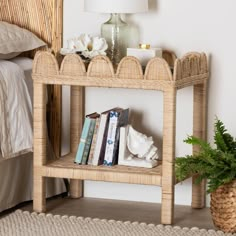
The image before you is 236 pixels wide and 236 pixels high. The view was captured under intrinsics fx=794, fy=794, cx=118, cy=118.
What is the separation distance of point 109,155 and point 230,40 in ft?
2.26

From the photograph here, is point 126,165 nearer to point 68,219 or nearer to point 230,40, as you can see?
point 68,219

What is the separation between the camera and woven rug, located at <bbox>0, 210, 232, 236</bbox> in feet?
9.62

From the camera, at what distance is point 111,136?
10.5 feet

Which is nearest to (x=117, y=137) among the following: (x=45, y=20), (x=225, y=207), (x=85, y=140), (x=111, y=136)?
(x=111, y=136)

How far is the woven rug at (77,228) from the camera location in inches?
115

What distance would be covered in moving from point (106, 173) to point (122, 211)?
0.87 feet

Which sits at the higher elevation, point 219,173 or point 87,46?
point 87,46

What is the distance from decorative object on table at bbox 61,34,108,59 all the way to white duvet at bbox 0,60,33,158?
0.23 meters

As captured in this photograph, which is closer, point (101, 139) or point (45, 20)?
point (101, 139)

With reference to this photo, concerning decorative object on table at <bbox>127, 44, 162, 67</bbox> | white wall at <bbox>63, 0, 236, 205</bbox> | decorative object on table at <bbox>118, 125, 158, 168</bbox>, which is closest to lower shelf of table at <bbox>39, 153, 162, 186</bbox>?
decorative object on table at <bbox>118, 125, 158, 168</bbox>

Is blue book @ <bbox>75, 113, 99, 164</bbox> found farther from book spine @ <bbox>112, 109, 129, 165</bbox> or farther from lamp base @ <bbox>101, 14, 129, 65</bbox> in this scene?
lamp base @ <bbox>101, 14, 129, 65</bbox>

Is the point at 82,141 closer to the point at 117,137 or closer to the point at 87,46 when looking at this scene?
the point at 117,137

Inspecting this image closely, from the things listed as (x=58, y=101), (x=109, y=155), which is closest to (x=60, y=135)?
(x=58, y=101)

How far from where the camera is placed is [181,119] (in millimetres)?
3379
